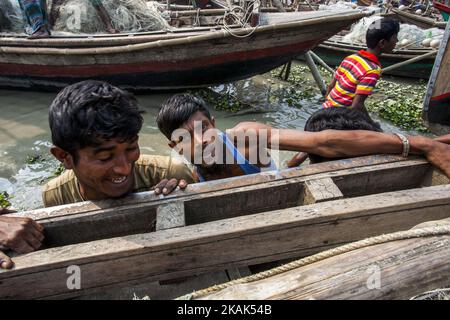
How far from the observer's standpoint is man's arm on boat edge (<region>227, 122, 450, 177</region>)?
5.44 feet

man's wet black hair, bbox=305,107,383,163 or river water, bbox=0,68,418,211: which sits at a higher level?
man's wet black hair, bbox=305,107,383,163

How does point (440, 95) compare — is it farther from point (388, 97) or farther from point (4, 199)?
point (4, 199)

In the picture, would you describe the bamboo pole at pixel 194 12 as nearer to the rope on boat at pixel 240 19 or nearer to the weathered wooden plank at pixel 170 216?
the rope on boat at pixel 240 19

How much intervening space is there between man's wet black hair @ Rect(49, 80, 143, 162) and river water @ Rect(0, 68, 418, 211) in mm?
3135

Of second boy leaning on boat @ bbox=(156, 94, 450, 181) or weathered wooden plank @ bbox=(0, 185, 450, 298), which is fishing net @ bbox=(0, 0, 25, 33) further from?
weathered wooden plank @ bbox=(0, 185, 450, 298)

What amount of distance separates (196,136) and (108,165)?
29.2 inches

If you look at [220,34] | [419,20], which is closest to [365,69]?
[220,34]

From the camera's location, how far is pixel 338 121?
79.4 inches

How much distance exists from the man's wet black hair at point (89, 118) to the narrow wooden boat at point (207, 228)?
285 mm

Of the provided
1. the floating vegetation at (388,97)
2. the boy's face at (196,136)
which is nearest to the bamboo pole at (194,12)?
the floating vegetation at (388,97)

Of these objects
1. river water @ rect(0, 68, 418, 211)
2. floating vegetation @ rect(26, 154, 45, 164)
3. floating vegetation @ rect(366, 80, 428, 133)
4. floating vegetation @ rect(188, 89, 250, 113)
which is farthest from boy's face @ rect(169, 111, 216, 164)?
floating vegetation @ rect(366, 80, 428, 133)

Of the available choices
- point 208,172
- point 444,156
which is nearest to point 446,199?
point 444,156

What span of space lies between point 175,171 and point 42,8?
557cm
